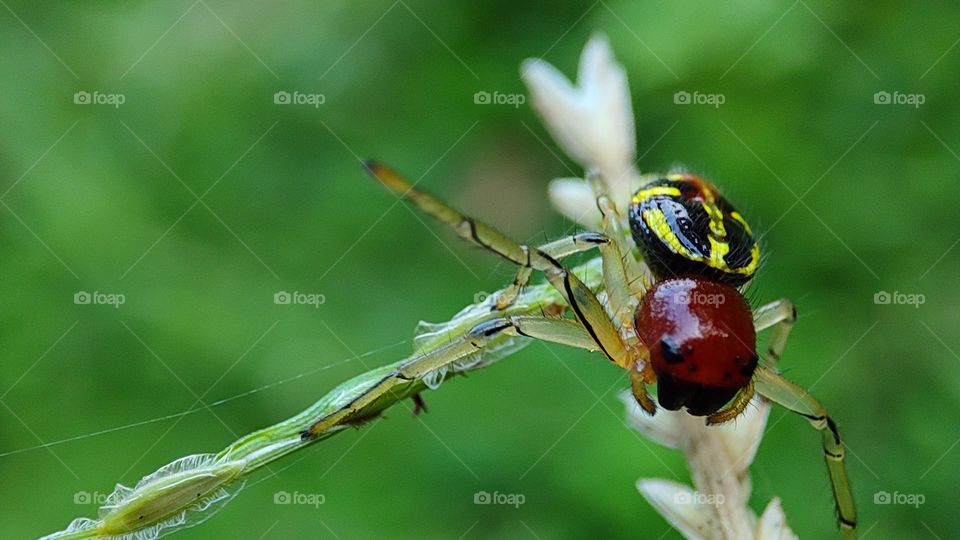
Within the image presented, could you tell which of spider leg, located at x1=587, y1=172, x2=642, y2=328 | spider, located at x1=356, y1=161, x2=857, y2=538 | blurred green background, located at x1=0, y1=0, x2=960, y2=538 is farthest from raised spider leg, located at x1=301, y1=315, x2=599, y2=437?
blurred green background, located at x1=0, y1=0, x2=960, y2=538

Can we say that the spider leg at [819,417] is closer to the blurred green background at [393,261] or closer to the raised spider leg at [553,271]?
the raised spider leg at [553,271]

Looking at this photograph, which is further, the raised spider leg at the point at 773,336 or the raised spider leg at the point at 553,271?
the raised spider leg at the point at 773,336

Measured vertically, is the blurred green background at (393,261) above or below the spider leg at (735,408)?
above

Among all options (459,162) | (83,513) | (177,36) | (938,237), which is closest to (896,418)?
(938,237)

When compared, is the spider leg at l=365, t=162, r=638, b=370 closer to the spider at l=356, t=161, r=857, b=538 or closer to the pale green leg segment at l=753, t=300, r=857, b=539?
the spider at l=356, t=161, r=857, b=538

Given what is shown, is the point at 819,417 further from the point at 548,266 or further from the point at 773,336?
the point at 548,266

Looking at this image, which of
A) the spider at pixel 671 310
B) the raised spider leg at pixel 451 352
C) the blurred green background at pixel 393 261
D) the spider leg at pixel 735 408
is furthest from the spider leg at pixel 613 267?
the blurred green background at pixel 393 261
